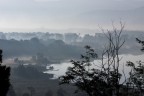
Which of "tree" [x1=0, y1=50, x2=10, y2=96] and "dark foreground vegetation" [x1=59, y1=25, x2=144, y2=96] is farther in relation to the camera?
"tree" [x1=0, y1=50, x2=10, y2=96]

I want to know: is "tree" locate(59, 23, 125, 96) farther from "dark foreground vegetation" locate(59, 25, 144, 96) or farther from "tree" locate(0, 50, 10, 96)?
"tree" locate(0, 50, 10, 96)

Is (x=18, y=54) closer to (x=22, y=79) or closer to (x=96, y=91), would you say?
(x=22, y=79)

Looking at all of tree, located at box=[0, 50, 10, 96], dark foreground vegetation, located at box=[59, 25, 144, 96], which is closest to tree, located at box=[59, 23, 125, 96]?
dark foreground vegetation, located at box=[59, 25, 144, 96]

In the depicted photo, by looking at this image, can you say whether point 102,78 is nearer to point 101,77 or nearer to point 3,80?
point 101,77

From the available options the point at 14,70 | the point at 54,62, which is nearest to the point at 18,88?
the point at 14,70

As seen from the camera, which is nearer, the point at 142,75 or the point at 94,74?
the point at 94,74

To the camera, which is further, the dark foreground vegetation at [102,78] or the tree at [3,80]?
the tree at [3,80]

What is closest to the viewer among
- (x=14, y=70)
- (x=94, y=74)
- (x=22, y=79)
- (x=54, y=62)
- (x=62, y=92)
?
(x=94, y=74)

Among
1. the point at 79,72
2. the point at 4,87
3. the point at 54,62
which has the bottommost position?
the point at 54,62

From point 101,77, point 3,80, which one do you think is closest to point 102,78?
point 101,77

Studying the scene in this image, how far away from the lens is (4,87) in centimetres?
2206

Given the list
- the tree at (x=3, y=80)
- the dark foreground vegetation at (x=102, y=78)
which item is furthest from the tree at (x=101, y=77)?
the tree at (x=3, y=80)

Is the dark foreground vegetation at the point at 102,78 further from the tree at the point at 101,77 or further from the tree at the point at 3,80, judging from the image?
the tree at the point at 3,80

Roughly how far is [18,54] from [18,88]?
97720mm
